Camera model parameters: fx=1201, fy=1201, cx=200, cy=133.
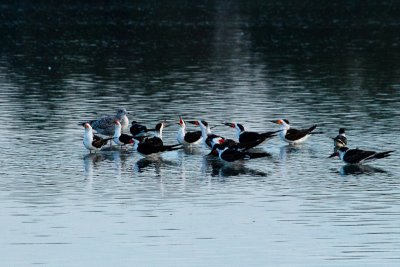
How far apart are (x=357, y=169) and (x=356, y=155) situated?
348mm

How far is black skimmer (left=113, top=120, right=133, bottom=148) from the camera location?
32688 mm

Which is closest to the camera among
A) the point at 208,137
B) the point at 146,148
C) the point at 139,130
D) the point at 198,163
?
the point at 198,163

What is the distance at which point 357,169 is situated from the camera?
2977 cm

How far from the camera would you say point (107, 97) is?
44562 mm

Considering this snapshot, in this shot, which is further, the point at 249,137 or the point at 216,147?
the point at 249,137

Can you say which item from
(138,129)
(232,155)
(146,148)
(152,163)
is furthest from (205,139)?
(232,155)

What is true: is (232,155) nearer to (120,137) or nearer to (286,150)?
(286,150)

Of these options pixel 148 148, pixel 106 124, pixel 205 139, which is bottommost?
pixel 148 148

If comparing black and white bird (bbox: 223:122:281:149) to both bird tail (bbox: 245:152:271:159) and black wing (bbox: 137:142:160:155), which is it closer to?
bird tail (bbox: 245:152:271:159)

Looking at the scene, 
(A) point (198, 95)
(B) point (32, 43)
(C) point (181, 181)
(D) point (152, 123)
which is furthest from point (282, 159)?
(B) point (32, 43)

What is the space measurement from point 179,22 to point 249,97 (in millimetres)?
44492

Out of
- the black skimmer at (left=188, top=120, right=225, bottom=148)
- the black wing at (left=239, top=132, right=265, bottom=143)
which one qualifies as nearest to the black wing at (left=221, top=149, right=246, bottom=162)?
the black skimmer at (left=188, top=120, right=225, bottom=148)

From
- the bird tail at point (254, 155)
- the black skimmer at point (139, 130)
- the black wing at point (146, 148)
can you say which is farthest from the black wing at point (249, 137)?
the black skimmer at point (139, 130)

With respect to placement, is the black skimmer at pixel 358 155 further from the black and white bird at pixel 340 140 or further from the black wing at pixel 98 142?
the black wing at pixel 98 142
